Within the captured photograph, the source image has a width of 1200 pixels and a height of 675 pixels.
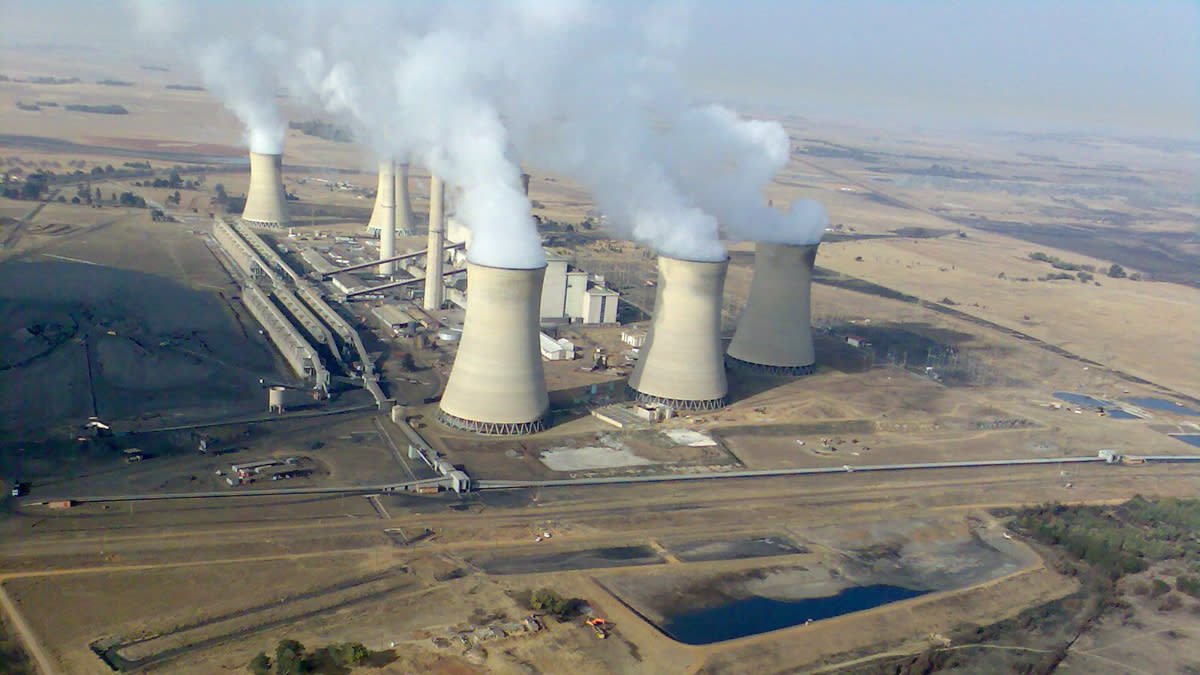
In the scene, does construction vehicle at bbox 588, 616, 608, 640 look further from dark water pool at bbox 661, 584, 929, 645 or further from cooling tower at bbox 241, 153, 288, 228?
cooling tower at bbox 241, 153, 288, 228

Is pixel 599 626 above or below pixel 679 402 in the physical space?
below

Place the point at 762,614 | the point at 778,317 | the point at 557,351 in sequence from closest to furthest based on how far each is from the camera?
the point at 762,614, the point at 778,317, the point at 557,351

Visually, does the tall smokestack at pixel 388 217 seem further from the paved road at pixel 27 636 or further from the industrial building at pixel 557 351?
the paved road at pixel 27 636

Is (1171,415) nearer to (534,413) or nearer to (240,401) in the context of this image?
(534,413)

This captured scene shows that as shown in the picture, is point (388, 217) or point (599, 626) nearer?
point (599, 626)

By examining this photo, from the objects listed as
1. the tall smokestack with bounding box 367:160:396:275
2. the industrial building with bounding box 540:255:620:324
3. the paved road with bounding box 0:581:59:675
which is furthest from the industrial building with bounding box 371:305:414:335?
the paved road with bounding box 0:581:59:675

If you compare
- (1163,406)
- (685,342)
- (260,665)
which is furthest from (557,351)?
(1163,406)

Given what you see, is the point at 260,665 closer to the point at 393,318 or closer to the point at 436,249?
the point at 393,318

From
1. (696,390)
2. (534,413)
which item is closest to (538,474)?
(534,413)
